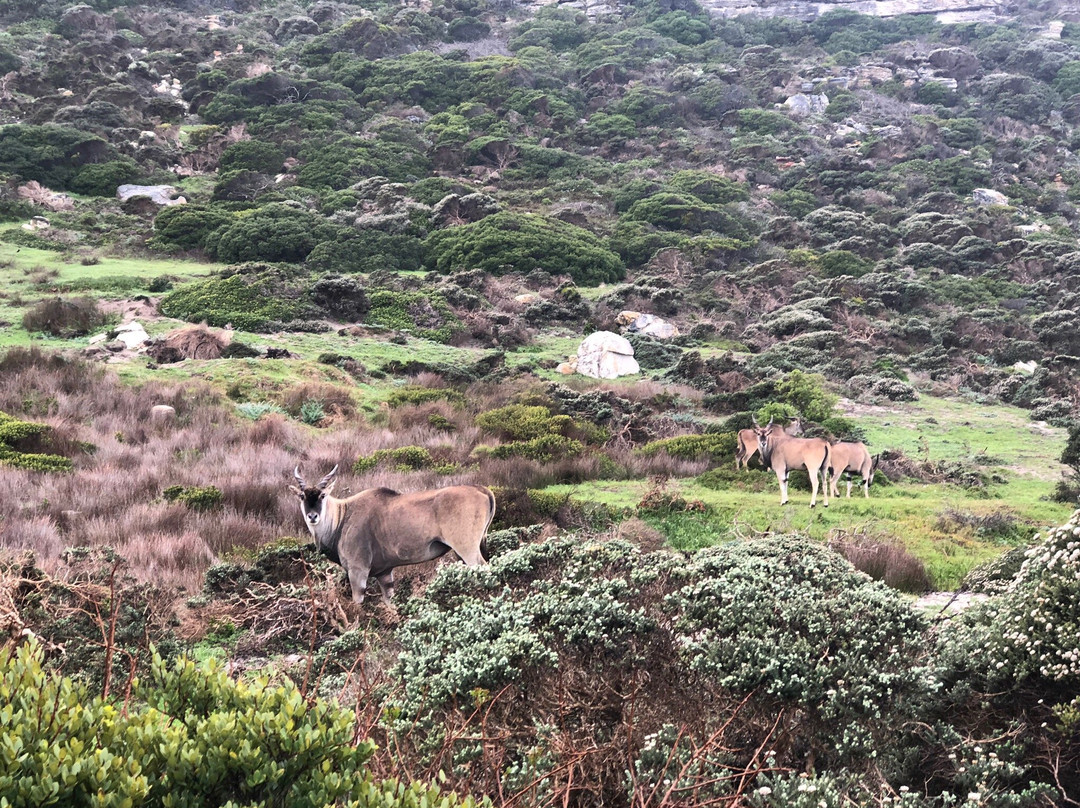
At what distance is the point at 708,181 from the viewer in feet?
148

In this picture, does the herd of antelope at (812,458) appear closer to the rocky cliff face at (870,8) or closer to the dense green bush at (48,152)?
the dense green bush at (48,152)

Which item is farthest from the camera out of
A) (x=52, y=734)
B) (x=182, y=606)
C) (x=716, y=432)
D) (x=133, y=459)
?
(x=716, y=432)

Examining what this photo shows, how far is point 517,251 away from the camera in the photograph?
105ft

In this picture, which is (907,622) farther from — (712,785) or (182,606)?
(182,606)

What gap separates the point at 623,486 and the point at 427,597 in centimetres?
624

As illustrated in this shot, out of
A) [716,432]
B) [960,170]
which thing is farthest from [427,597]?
[960,170]

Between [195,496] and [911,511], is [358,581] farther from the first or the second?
[911,511]

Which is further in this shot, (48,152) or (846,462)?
(48,152)

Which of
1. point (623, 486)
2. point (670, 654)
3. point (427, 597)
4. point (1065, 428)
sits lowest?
point (1065, 428)

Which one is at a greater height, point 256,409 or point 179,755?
point 179,755

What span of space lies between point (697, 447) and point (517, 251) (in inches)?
782

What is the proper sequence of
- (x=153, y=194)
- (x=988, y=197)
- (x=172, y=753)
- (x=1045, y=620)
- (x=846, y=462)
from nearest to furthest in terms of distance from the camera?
(x=172, y=753) < (x=1045, y=620) < (x=846, y=462) < (x=153, y=194) < (x=988, y=197)

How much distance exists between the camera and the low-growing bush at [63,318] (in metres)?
18.5

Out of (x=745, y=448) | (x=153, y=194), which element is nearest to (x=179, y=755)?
(x=745, y=448)
